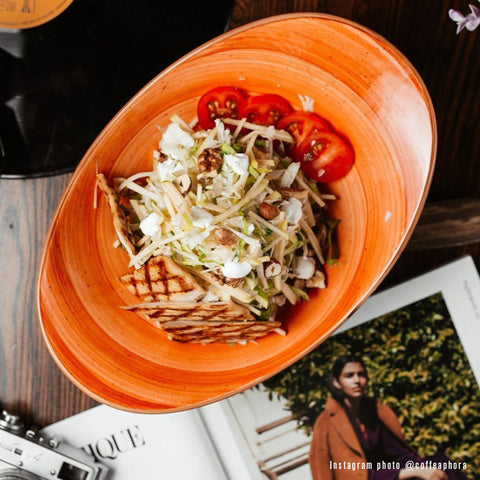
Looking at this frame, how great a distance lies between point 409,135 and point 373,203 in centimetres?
17

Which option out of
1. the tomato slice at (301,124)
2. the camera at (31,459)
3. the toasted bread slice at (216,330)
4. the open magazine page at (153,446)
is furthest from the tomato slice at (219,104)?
the camera at (31,459)

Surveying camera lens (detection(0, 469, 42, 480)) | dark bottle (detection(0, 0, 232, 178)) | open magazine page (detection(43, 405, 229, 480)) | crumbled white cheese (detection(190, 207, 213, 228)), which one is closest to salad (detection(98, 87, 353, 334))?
crumbled white cheese (detection(190, 207, 213, 228))

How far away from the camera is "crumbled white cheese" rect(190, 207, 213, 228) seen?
3.49 feet

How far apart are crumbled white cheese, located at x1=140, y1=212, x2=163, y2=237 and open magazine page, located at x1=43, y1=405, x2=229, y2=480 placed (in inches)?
23.2

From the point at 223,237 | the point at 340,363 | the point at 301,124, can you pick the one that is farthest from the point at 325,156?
the point at 340,363

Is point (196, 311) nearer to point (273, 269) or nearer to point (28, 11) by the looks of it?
point (273, 269)

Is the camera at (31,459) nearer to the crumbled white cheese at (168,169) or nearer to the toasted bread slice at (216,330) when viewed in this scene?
the toasted bread slice at (216,330)

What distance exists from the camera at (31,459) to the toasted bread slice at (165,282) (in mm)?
548

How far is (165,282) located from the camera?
3.72 ft

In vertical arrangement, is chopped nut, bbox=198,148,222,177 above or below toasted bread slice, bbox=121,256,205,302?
above

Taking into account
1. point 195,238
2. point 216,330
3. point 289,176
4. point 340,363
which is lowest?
point 340,363

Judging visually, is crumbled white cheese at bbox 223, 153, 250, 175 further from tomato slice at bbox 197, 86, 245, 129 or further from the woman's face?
the woman's face

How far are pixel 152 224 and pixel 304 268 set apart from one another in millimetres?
347

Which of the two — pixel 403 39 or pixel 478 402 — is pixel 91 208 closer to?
pixel 403 39
